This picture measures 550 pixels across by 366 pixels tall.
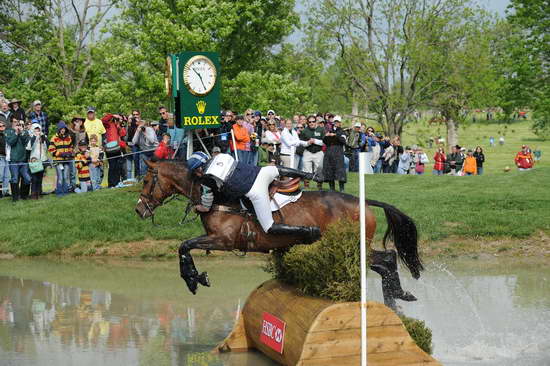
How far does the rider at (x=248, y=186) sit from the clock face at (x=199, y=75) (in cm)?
737

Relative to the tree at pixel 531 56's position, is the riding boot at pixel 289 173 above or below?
below

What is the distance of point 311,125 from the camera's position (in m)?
21.0

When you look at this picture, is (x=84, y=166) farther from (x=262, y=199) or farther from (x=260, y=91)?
(x=260, y=91)

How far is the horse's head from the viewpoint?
10.3 m

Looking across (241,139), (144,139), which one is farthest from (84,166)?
(241,139)

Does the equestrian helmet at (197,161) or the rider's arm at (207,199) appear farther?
the equestrian helmet at (197,161)

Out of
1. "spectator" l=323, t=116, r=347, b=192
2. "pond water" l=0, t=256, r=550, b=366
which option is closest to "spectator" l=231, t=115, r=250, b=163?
"spectator" l=323, t=116, r=347, b=192

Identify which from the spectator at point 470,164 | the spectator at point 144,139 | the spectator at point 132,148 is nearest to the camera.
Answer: the spectator at point 144,139

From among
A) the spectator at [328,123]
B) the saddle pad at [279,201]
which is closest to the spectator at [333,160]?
the spectator at [328,123]

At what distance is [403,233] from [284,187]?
1808 mm

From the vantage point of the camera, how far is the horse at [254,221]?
9.73 meters

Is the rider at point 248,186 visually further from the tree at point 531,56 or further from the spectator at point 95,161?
the tree at point 531,56

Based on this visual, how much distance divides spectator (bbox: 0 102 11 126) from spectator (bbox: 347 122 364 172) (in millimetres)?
8688

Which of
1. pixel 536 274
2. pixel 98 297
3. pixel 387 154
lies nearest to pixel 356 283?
pixel 98 297
